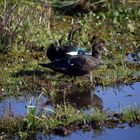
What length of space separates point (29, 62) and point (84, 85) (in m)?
1.60

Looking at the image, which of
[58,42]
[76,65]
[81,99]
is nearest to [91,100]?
Result: [81,99]

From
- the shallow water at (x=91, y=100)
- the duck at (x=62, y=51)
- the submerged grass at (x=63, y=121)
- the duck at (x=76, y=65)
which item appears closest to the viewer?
the submerged grass at (x=63, y=121)

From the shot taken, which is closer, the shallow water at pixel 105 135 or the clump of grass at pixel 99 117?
the shallow water at pixel 105 135

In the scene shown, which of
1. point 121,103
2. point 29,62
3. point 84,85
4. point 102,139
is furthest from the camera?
point 29,62

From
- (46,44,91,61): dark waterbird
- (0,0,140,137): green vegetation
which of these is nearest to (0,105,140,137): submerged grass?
(0,0,140,137): green vegetation

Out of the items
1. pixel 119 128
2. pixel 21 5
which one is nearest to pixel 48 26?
pixel 21 5

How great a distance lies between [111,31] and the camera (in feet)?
42.8

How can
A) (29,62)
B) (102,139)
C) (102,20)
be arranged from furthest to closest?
(102,20), (29,62), (102,139)

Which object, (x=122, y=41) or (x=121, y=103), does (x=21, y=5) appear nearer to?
(x=122, y=41)

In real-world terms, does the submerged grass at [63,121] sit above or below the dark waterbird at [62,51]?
below

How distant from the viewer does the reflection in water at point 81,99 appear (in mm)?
9047

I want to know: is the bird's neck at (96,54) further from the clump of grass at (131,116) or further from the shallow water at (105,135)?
the shallow water at (105,135)

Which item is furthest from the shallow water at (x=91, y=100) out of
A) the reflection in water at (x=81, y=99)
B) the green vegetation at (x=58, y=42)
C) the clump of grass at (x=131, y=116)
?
the clump of grass at (x=131, y=116)

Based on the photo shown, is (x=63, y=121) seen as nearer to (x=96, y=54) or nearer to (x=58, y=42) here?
(x=96, y=54)
